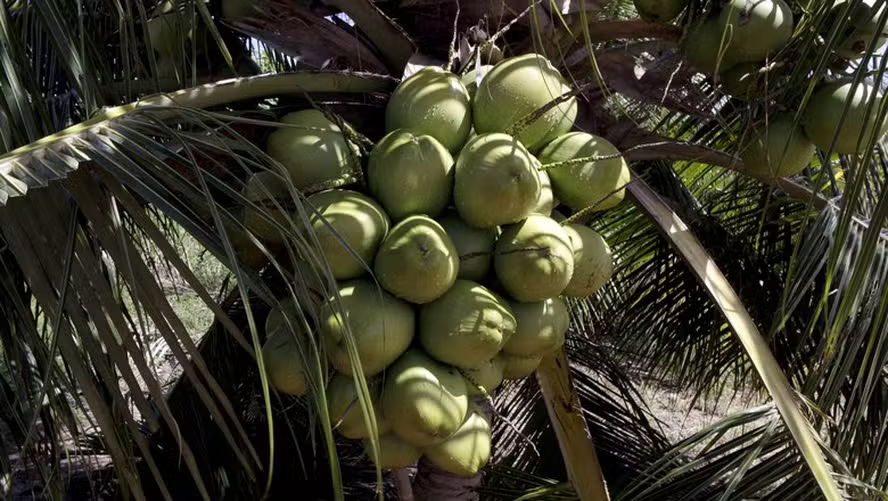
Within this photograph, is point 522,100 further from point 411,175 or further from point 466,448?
point 466,448

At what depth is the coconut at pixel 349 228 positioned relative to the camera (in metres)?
1.31

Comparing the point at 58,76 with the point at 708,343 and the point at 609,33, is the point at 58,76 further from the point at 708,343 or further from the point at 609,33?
the point at 708,343

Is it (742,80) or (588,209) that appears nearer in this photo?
(588,209)

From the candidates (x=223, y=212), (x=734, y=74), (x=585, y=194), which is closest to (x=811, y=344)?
(x=734, y=74)

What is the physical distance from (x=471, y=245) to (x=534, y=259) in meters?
0.10

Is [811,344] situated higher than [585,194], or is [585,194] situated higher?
[585,194]

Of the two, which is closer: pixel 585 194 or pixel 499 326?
pixel 499 326

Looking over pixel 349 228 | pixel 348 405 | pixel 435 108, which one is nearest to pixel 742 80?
pixel 435 108

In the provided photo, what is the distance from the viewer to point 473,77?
1.60 metres

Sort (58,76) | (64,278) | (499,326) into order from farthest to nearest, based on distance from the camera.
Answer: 1. (58,76)
2. (499,326)
3. (64,278)

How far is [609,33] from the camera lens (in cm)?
188

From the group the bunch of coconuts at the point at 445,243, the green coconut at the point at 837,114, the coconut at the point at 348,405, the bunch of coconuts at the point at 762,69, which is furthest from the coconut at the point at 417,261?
the green coconut at the point at 837,114

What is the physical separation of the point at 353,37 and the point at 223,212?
75 cm

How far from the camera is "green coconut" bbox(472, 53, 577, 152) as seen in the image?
4.83ft
